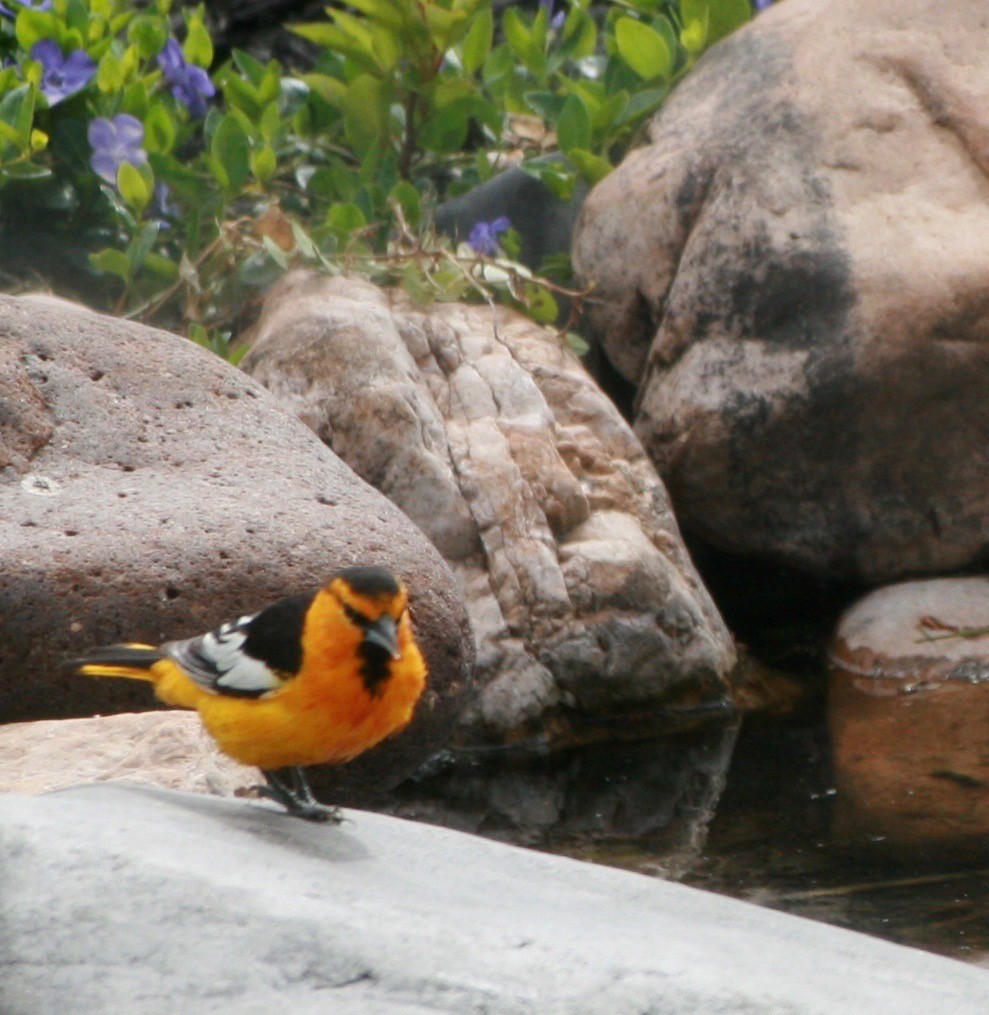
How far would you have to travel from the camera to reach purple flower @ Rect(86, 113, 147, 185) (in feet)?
24.0

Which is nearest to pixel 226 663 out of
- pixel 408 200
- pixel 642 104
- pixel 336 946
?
pixel 336 946

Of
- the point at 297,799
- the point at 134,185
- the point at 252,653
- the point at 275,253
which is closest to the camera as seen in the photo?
the point at 252,653

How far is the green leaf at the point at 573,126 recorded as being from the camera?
7570 mm

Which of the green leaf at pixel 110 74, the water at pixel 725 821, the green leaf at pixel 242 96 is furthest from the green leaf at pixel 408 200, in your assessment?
the water at pixel 725 821

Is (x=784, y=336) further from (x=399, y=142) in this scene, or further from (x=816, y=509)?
(x=399, y=142)

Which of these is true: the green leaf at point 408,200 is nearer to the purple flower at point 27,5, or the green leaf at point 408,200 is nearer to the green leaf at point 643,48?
the green leaf at point 643,48

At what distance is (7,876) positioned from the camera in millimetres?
2879

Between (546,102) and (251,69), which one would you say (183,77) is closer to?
(251,69)

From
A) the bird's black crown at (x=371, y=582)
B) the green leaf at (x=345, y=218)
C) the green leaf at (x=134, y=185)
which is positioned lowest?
the bird's black crown at (x=371, y=582)

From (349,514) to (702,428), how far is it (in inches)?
84.2

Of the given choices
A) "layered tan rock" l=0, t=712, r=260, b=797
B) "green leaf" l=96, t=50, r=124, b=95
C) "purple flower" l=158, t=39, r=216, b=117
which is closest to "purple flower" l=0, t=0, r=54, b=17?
"green leaf" l=96, t=50, r=124, b=95

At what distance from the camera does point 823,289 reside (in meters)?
6.62

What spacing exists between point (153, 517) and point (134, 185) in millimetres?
2738

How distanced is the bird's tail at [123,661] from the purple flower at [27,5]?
4.63 m
